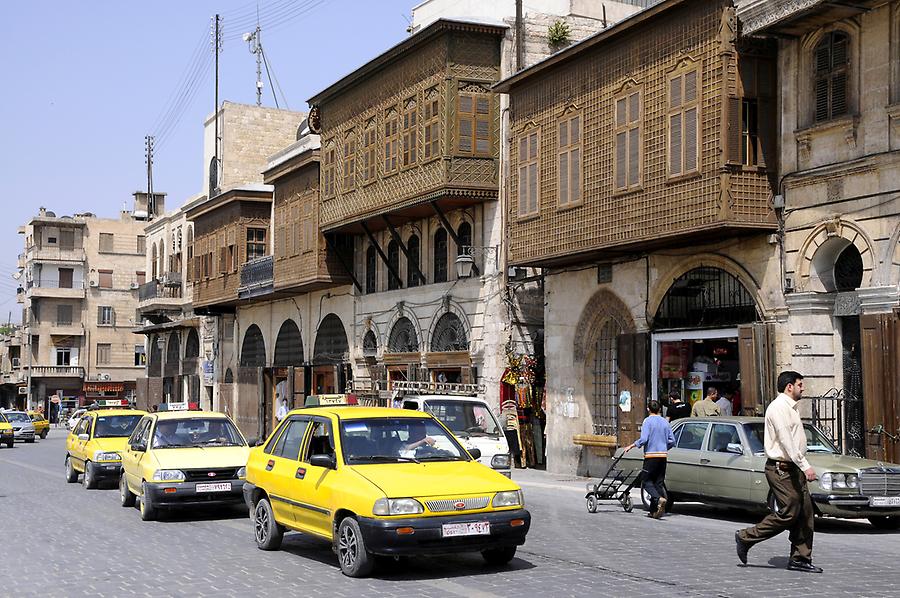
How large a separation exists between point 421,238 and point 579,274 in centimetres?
876

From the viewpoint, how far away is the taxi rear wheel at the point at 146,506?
16.2 meters

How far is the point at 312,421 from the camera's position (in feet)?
40.8

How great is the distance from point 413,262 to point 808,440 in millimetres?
19415

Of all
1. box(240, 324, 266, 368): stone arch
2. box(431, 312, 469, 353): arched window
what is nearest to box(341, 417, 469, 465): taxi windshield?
box(431, 312, 469, 353): arched window

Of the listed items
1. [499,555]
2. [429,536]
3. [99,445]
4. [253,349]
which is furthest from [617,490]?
[253,349]

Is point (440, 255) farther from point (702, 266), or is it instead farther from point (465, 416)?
point (465, 416)

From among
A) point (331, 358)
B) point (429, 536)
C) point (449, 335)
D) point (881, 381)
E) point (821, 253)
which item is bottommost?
point (429, 536)

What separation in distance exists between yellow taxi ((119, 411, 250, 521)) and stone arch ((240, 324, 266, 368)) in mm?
27975

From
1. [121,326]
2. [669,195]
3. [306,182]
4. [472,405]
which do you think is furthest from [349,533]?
[121,326]

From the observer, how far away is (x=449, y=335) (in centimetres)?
3209

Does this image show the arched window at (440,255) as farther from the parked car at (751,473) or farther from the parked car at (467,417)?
the parked car at (751,473)

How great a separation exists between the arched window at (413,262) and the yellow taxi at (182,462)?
15.9 m

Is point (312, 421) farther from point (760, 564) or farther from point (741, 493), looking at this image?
point (741, 493)

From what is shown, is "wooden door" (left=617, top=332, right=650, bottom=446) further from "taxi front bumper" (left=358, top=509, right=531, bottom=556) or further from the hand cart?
"taxi front bumper" (left=358, top=509, right=531, bottom=556)
